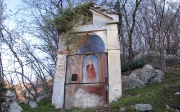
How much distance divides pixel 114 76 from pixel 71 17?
3250 millimetres

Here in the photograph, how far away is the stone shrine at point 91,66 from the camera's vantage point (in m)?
8.95

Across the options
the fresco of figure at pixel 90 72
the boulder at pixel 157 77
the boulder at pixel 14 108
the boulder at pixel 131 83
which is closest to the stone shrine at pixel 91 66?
the fresco of figure at pixel 90 72

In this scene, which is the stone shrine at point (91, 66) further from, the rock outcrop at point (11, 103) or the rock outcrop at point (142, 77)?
the rock outcrop at point (142, 77)

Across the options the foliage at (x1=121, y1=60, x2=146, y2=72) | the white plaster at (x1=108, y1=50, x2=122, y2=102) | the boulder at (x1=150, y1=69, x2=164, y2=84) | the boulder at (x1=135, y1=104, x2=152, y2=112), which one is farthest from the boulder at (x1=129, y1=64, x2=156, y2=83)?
the boulder at (x1=135, y1=104, x2=152, y2=112)

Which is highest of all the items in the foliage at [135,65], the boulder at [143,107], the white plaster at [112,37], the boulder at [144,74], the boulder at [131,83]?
the white plaster at [112,37]

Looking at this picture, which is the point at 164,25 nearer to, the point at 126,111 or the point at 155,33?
the point at 155,33

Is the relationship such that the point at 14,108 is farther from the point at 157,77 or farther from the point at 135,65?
the point at 157,77

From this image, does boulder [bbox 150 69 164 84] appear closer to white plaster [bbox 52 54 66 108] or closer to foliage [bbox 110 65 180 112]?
foliage [bbox 110 65 180 112]

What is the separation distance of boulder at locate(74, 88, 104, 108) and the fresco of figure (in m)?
0.59

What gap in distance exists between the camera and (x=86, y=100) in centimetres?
909

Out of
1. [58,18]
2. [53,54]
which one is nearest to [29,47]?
[53,54]

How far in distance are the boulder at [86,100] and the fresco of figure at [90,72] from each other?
1.95 feet

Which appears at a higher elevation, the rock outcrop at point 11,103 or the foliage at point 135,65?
the foliage at point 135,65

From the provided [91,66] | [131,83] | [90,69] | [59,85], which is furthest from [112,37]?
[131,83]
